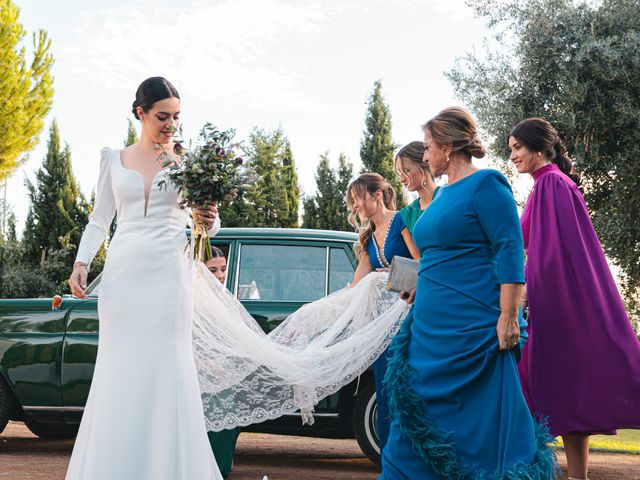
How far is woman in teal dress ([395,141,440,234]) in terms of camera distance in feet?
15.5

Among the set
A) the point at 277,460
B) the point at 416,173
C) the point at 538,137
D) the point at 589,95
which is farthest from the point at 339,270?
the point at 589,95

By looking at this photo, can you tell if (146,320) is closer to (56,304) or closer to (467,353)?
(467,353)

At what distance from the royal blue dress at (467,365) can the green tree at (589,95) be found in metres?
12.0

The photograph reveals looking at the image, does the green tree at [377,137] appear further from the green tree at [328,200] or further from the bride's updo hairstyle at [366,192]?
the bride's updo hairstyle at [366,192]

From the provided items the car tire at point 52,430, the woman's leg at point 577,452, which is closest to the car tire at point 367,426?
the woman's leg at point 577,452

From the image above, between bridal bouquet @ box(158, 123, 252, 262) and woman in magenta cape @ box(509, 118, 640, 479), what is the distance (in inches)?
72.2

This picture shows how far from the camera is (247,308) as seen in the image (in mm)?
6293

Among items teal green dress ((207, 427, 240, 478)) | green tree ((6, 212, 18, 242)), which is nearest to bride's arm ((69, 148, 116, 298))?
teal green dress ((207, 427, 240, 478))

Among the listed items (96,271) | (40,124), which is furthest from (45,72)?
(96,271)

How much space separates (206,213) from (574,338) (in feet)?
7.19

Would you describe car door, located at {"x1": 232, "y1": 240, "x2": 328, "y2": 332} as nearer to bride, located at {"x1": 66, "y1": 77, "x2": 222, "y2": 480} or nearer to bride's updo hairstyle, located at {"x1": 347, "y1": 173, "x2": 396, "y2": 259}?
bride's updo hairstyle, located at {"x1": 347, "y1": 173, "x2": 396, "y2": 259}

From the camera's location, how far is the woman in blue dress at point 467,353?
3.30m

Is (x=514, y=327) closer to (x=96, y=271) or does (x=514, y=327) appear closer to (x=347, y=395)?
(x=347, y=395)

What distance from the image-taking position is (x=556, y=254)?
4.45 meters
